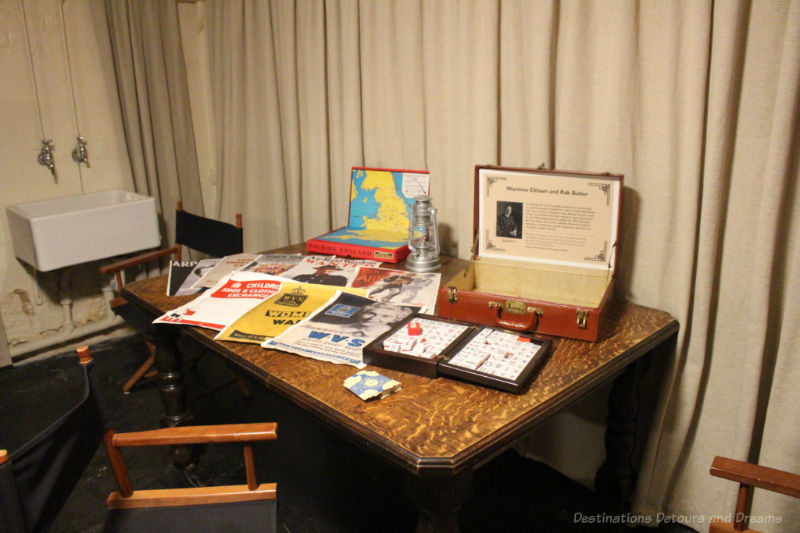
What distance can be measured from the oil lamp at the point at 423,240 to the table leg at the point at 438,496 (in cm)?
87

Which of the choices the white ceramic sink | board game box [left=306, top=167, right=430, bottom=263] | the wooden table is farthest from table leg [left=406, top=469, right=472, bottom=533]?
the white ceramic sink

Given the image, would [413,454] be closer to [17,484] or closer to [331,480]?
[17,484]

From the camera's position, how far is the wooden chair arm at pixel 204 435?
45.5 inches

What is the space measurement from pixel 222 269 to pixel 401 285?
0.60 metres

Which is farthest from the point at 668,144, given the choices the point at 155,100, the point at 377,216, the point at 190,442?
the point at 155,100

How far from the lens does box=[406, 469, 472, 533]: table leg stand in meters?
1.00

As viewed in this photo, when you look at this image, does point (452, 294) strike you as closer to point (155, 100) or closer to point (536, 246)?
point (536, 246)

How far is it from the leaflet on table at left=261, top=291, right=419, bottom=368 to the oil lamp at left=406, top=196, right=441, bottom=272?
1.03 feet

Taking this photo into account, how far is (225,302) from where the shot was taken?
158 centimetres

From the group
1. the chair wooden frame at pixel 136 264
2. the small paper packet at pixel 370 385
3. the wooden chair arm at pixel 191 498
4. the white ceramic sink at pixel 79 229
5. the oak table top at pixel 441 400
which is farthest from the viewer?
the white ceramic sink at pixel 79 229

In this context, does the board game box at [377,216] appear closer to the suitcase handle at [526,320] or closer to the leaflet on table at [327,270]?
the leaflet on table at [327,270]

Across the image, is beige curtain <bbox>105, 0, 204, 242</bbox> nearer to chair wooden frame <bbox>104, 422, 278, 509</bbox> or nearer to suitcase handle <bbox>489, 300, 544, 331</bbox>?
chair wooden frame <bbox>104, 422, 278, 509</bbox>

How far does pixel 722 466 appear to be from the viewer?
3.45 feet

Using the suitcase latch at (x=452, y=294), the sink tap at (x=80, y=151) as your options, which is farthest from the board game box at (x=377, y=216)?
the sink tap at (x=80, y=151)
